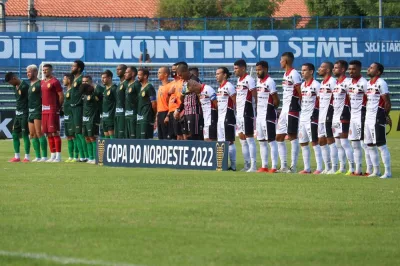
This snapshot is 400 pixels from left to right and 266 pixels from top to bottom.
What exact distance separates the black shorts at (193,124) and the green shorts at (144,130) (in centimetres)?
121

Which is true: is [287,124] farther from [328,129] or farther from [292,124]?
[328,129]

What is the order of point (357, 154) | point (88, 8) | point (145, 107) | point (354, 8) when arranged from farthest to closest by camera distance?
point (88, 8)
point (354, 8)
point (145, 107)
point (357, 154)

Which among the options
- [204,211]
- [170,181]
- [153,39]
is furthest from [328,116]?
[153,39]

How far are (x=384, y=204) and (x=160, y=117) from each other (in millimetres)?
10617

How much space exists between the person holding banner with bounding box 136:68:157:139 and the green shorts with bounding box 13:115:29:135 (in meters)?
2.93

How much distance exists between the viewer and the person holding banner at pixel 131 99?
2308 cm

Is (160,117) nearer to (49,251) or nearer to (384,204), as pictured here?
(384,204)

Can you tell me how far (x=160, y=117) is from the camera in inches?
929

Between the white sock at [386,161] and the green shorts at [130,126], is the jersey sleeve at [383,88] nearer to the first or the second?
the white sock at [386,161]

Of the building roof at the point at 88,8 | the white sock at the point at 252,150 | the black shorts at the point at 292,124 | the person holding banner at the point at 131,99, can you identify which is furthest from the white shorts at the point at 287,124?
the building roof at the point at 88,8

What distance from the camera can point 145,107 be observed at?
2294 centimetres

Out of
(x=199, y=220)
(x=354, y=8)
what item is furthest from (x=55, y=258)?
(x=354, y=8)

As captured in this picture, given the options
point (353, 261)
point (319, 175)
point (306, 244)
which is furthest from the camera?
point (319, 175)

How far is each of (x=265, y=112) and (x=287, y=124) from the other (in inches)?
19.5
